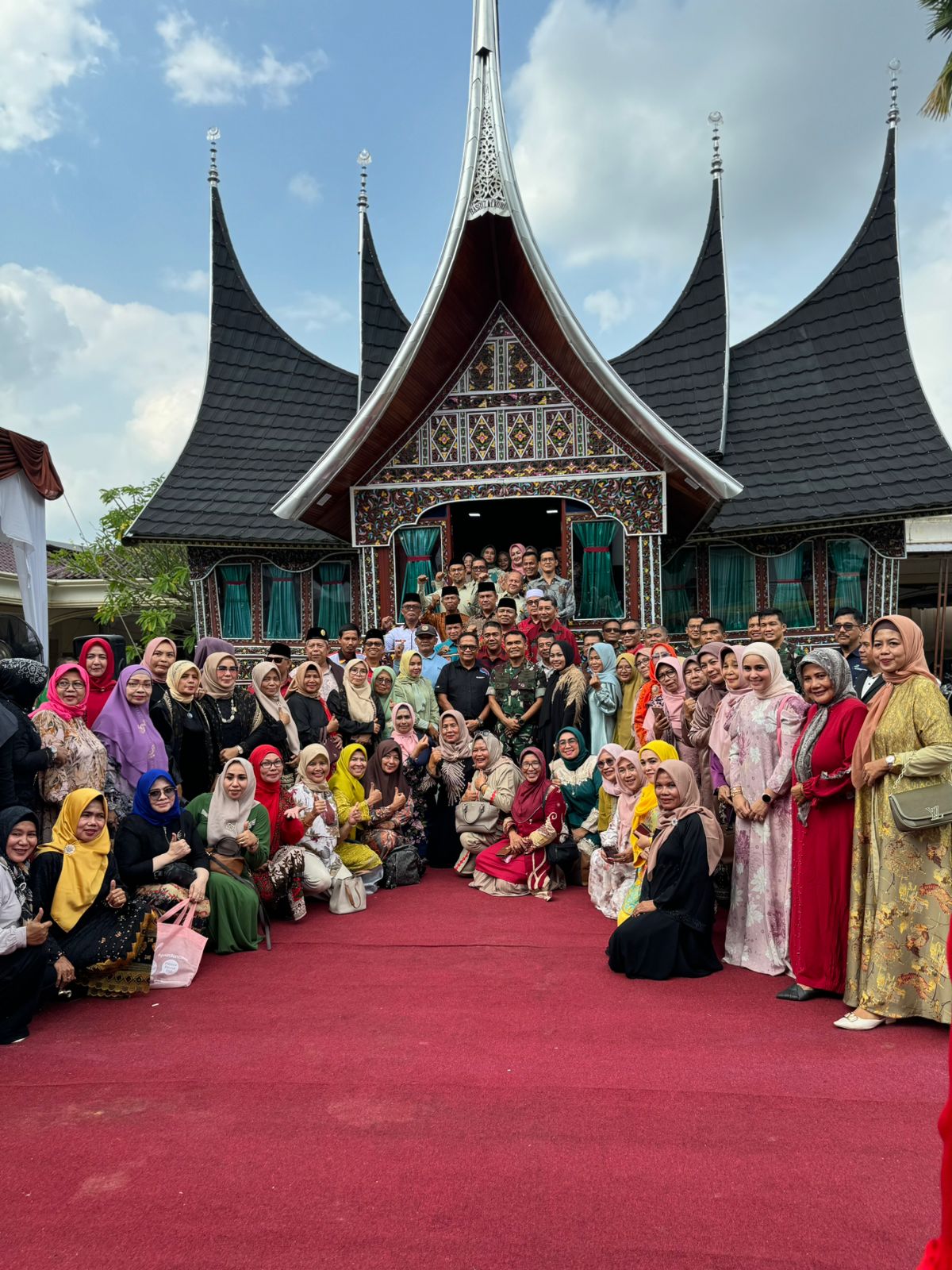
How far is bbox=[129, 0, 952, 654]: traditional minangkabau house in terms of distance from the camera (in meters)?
9.98

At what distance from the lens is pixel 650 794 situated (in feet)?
18.7

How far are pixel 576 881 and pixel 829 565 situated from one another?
6.28m

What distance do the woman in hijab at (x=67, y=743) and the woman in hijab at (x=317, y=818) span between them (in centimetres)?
142

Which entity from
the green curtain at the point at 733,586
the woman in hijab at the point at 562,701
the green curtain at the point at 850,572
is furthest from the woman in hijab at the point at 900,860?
the green curtain at the point at 733,586

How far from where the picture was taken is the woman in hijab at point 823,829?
4.48 metres

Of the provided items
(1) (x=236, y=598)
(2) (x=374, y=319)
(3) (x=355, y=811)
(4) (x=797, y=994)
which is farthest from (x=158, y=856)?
(2) (x=374, y=319)

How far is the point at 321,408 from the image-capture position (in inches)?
553

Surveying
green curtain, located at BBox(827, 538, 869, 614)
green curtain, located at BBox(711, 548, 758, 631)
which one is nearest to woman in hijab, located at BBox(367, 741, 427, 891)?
green curtain, located at BBox(711, 548, 758, 631)

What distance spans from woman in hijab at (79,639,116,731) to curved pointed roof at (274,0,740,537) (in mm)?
4577

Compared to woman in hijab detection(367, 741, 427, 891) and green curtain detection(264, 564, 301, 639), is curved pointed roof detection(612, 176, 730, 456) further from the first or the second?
woman in hijab detection(367, 741, 427, 891)

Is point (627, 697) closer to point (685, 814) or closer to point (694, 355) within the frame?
point (685, 814)

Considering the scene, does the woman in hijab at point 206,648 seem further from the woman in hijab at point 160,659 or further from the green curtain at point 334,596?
the green curtain at point 334,596

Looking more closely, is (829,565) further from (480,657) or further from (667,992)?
(667,992)

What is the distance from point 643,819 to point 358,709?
2704mm
